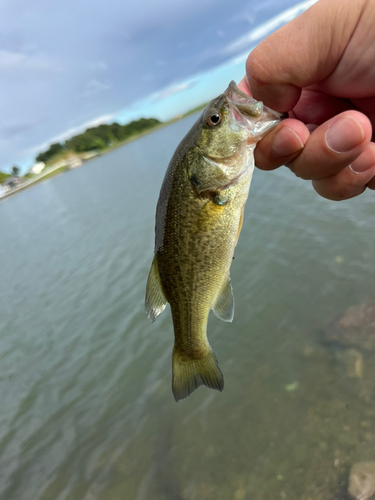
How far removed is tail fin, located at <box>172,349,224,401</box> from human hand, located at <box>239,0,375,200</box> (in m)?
1.97

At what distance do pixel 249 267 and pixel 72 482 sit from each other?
247 inches

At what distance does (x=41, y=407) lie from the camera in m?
7.07

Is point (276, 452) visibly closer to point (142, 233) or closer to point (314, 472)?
point (314, 472)

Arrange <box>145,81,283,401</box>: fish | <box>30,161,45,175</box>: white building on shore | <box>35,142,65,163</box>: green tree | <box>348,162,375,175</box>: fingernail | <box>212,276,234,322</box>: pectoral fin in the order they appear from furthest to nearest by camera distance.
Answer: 1. <box>35,142,65,163</box>: green tree
2. <box>30,161,45,175</box>: white building on shore
3. <box>212,276,234,322</box>: pectoral fin
4. <box>348,162,375,175</box>: fingernail
5. <box>145,81,283,401</box>: fish

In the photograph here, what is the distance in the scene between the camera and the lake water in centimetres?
457

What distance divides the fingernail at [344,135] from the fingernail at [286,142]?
23 cm

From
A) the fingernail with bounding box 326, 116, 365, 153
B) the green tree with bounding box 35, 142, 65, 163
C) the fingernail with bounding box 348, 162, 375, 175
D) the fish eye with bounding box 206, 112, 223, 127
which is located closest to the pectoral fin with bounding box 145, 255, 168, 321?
the fish eye with bounding box 206, 112, 223, 127

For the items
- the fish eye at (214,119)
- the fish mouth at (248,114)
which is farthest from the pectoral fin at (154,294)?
the fish mouth at (248,114)

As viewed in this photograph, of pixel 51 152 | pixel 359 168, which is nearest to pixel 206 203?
pixel 359 168

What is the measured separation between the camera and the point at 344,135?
216cm

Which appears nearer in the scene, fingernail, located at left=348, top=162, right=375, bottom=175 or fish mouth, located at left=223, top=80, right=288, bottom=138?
fish mouth, located at left=223, top=80, right=288, bottom=138

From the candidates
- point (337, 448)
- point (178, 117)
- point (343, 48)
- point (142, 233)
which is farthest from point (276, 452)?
point (178, 117)

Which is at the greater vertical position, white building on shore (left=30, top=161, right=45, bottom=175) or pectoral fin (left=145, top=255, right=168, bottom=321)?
white building on shore (left=30, top=161, right=45, bottom=175)

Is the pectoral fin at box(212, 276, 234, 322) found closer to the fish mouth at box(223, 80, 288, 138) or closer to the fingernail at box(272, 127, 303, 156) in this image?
the fingernail at box(272, 127, 303, 156)
